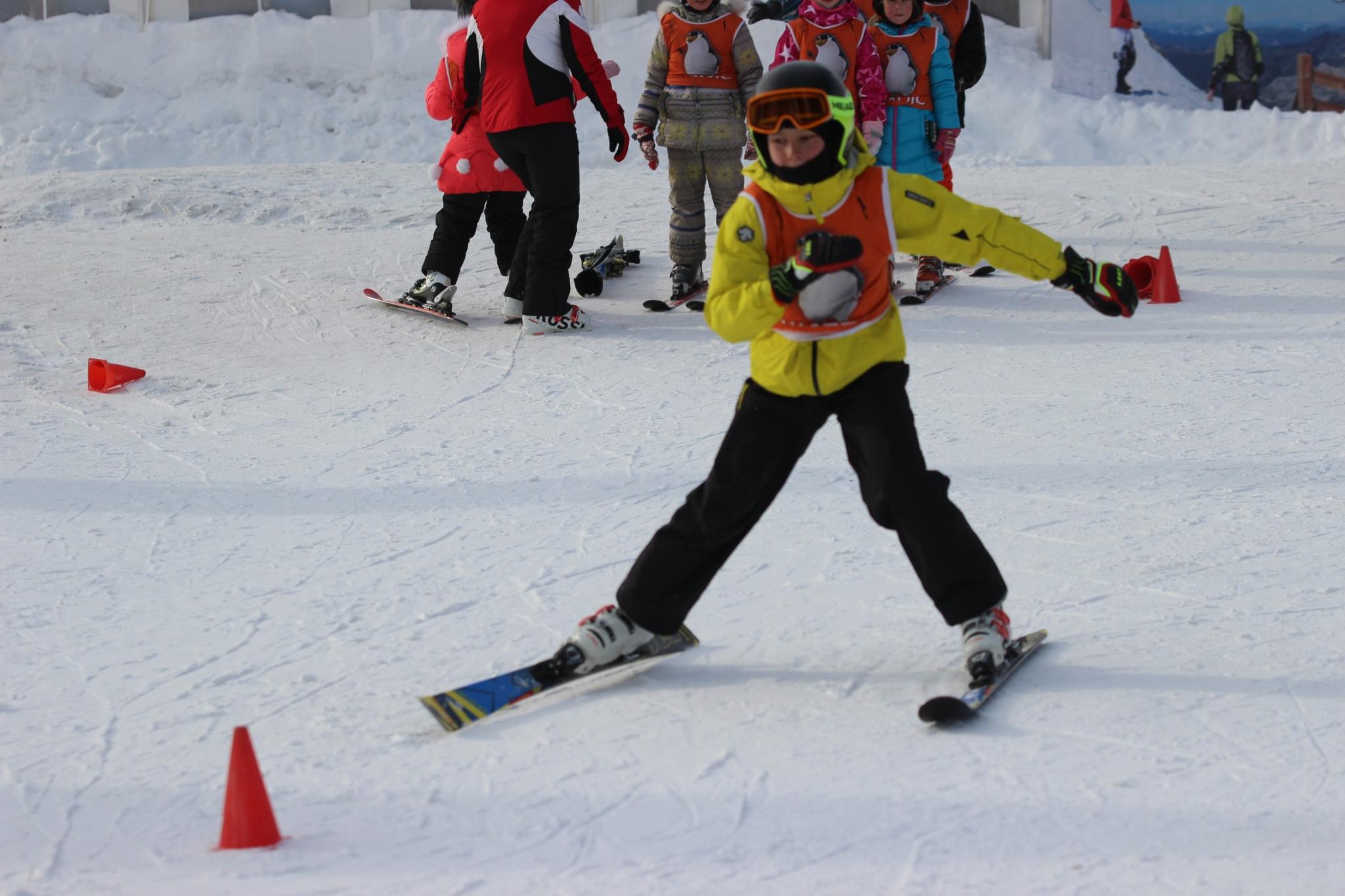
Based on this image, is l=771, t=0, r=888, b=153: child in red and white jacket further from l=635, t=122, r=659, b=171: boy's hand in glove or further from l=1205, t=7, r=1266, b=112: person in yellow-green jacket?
l=1205, t=7, r=1266, b=112: person in yellow-green jacket

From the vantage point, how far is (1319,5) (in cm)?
1373

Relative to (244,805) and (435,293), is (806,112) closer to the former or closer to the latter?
(244,805)

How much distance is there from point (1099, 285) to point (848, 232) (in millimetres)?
605

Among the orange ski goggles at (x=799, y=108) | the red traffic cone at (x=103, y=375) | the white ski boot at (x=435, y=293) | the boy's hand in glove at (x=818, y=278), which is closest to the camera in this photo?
the boy's hand in glove at (x=818, y=278)

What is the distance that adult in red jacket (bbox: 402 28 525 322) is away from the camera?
24.1 feet

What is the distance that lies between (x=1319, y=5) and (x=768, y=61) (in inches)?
216

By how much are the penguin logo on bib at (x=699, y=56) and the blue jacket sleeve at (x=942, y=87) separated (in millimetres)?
1138

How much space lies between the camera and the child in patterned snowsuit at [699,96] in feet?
24.0

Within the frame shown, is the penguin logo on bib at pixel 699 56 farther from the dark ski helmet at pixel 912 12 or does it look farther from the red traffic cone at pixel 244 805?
the red traffic cone at pixel 244 805

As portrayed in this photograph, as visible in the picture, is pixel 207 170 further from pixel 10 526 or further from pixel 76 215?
pixel 10 526

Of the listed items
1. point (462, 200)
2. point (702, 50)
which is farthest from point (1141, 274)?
point (462, 200)

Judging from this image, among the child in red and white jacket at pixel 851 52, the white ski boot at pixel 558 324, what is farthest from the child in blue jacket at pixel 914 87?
the white ski boot at pixel 558 324

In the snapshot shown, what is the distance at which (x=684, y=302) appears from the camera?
26.2ft

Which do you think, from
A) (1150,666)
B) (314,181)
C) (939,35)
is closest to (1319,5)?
(939,35)
